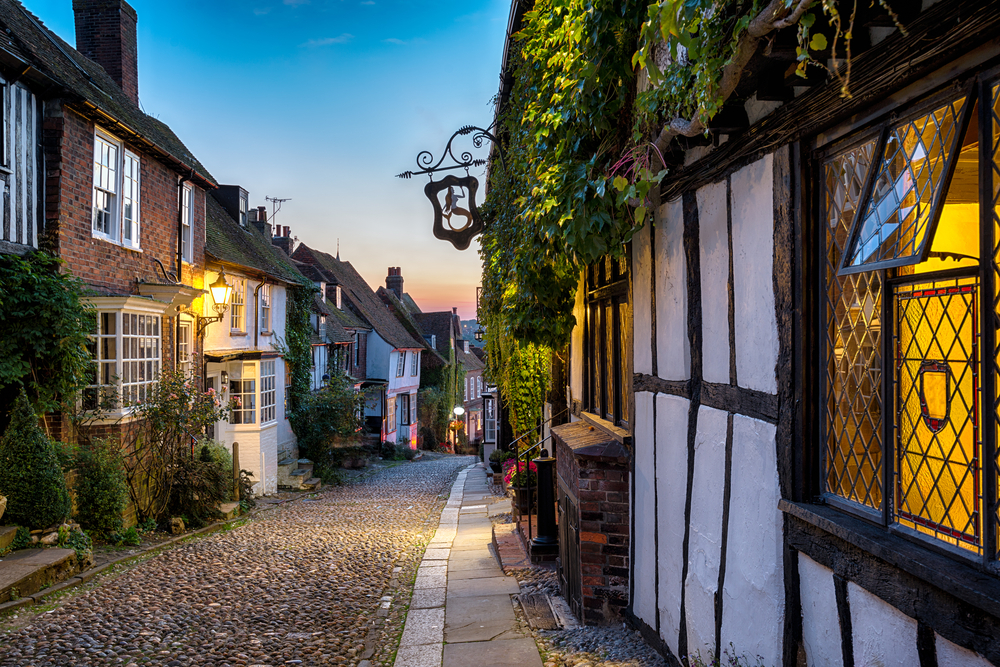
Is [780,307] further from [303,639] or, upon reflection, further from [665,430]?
[303,639]

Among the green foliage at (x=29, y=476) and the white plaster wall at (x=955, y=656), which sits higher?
the white plaster wall at (x=955, y=656)

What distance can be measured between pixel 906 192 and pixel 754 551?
1.82 m

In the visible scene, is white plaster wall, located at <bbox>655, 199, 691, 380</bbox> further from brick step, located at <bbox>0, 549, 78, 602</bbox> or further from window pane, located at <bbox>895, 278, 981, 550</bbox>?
brick step, located at <bbox>0, 549, 78, 602</bbox>

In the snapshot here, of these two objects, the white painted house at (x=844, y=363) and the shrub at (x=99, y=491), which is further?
the shrub at (x=99, y=491)

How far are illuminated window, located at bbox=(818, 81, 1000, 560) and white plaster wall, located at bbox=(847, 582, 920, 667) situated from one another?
29cm

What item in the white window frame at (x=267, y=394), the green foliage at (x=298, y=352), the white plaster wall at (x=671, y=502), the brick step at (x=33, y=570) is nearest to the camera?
the white plaster wall at (x=671, y=502)

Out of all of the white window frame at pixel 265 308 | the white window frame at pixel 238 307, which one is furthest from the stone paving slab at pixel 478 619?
the white window frame at pixel 265 308

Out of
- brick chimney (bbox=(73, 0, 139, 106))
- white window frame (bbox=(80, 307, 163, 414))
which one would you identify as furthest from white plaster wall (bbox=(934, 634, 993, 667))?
brick chimney (bbox=(73, 0, 139, 106))

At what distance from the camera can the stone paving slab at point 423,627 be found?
5.88 m

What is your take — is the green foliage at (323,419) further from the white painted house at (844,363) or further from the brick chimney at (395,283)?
the brick chimney at (395,283)

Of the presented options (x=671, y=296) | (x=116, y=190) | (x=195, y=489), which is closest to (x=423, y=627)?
(x=671, y=296)

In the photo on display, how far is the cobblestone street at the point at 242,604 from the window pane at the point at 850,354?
430cm

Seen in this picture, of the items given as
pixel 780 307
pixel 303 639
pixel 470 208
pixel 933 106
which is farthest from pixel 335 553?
pixel 933 106

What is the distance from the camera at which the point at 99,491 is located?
9.04 m
